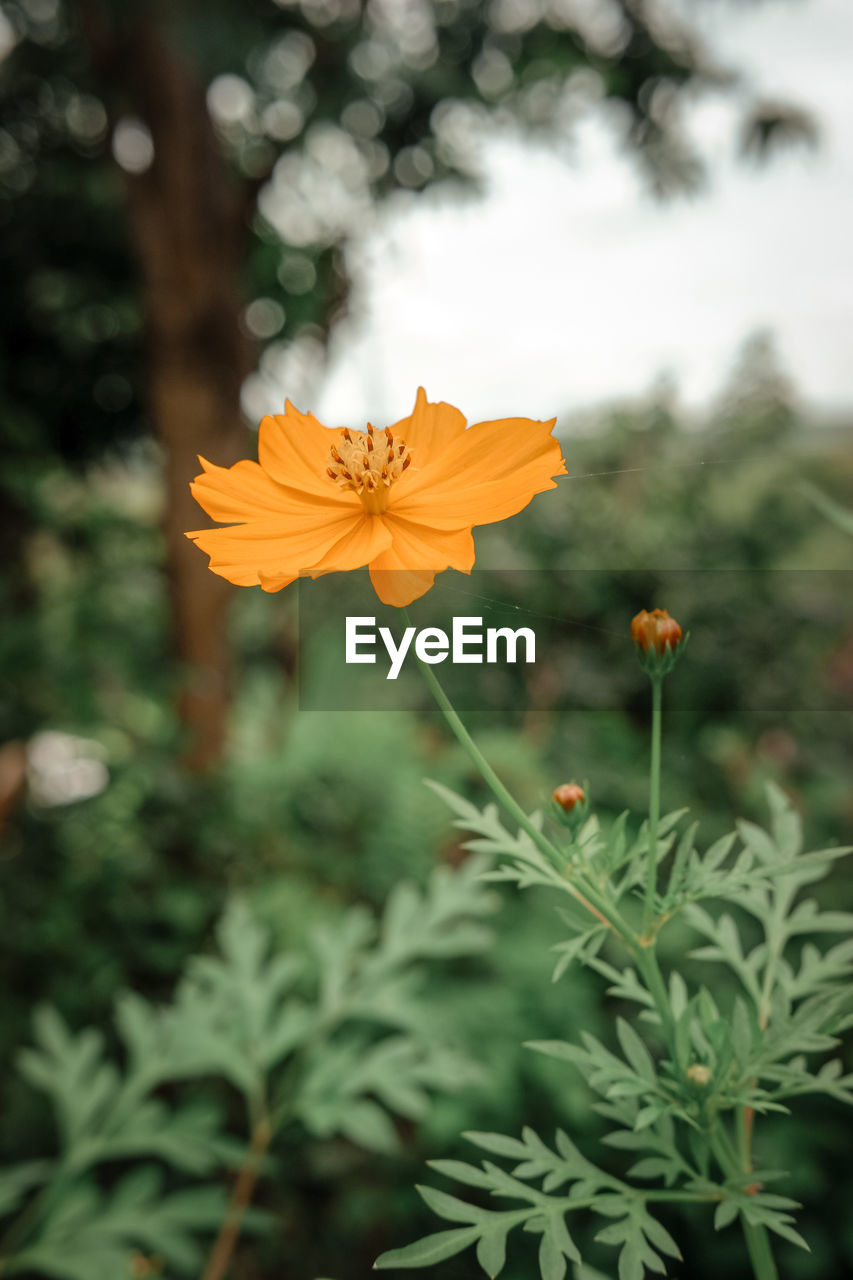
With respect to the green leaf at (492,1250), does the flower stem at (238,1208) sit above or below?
below

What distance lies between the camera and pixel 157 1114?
0.58 m

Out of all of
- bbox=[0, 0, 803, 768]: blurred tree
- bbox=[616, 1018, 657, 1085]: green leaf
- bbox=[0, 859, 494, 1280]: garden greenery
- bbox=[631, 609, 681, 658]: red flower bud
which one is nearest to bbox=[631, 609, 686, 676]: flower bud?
bbox=[631, 609, 681, 658]: red flower bud

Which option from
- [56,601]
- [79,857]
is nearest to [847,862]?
[79,857]

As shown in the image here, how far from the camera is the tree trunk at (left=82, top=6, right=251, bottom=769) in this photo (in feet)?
4.52

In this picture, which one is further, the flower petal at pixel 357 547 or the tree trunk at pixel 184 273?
the tree trunk at pixel 184 273

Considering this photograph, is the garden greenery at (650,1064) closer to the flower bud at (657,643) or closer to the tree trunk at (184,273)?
the flower bud at (657,643)

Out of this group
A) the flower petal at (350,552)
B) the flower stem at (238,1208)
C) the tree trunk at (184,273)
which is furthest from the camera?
the tree trunk at (184,273)

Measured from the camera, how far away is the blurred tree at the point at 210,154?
4.64 feet

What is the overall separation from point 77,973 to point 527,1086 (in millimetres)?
609

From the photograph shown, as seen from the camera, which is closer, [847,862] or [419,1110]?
[419,1110]

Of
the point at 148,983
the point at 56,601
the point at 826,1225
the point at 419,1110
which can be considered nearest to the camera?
the point at 419,1110

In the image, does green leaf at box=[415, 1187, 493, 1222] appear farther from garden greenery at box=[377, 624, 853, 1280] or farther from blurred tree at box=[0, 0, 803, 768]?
blurred tree at box=[0, 0, 803, 768]

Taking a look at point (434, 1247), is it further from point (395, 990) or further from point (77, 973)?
point (77, 973)

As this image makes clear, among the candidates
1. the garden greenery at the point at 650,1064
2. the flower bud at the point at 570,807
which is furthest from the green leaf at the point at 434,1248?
the flower bud at the point at 570,807
